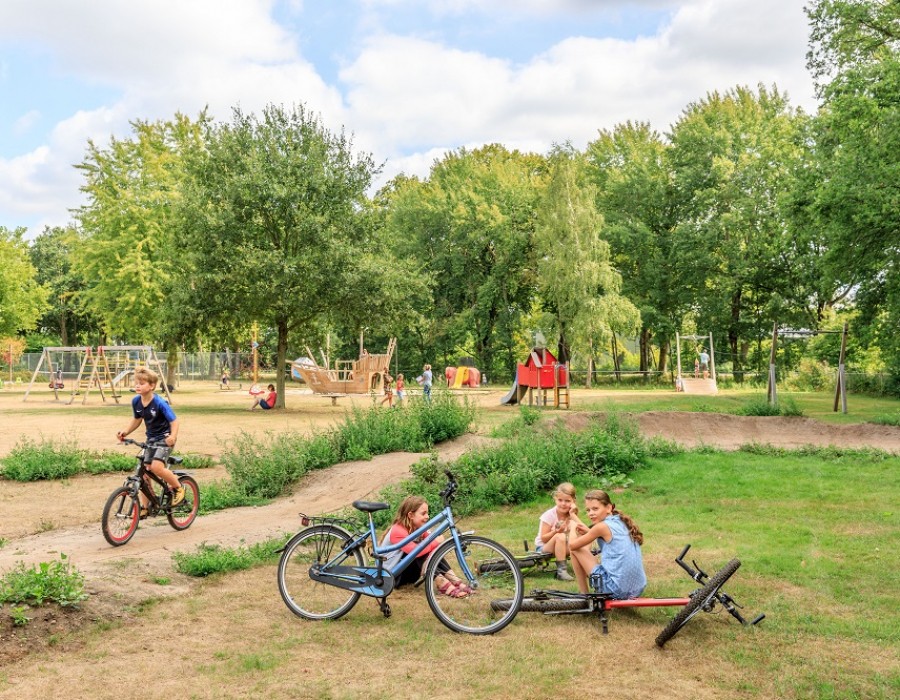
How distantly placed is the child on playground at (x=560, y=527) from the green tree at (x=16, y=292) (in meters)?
52.3

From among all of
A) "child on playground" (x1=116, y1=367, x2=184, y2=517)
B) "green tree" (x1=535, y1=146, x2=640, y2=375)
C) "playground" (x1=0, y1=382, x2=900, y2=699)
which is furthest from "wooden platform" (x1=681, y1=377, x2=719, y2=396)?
"child on playground" (x1=116, y1=367, x2=184, y2=517)

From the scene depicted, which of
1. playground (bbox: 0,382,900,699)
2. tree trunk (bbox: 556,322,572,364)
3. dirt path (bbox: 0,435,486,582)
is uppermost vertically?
tree trunk (bbox: 556,322,572,364)

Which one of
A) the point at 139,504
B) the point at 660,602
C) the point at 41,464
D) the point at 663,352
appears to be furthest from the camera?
the point at 663,352

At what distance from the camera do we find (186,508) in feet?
31.6

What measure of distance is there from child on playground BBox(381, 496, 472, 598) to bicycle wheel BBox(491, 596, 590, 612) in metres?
0.29

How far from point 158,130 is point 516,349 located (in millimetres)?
24911

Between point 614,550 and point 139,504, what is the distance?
513 centimetres

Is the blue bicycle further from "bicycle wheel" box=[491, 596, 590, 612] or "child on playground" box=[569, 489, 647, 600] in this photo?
"child on playground" box=[569, 489, 647, 600]

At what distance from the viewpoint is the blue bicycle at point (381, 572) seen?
6.22 m

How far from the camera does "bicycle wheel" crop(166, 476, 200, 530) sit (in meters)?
9.46

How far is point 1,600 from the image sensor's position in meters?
6.08

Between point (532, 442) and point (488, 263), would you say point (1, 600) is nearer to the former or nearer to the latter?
point (532, 442)

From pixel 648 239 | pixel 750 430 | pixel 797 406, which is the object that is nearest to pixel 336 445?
pixel 750 430

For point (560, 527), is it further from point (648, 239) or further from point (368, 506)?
point (648, 239)
